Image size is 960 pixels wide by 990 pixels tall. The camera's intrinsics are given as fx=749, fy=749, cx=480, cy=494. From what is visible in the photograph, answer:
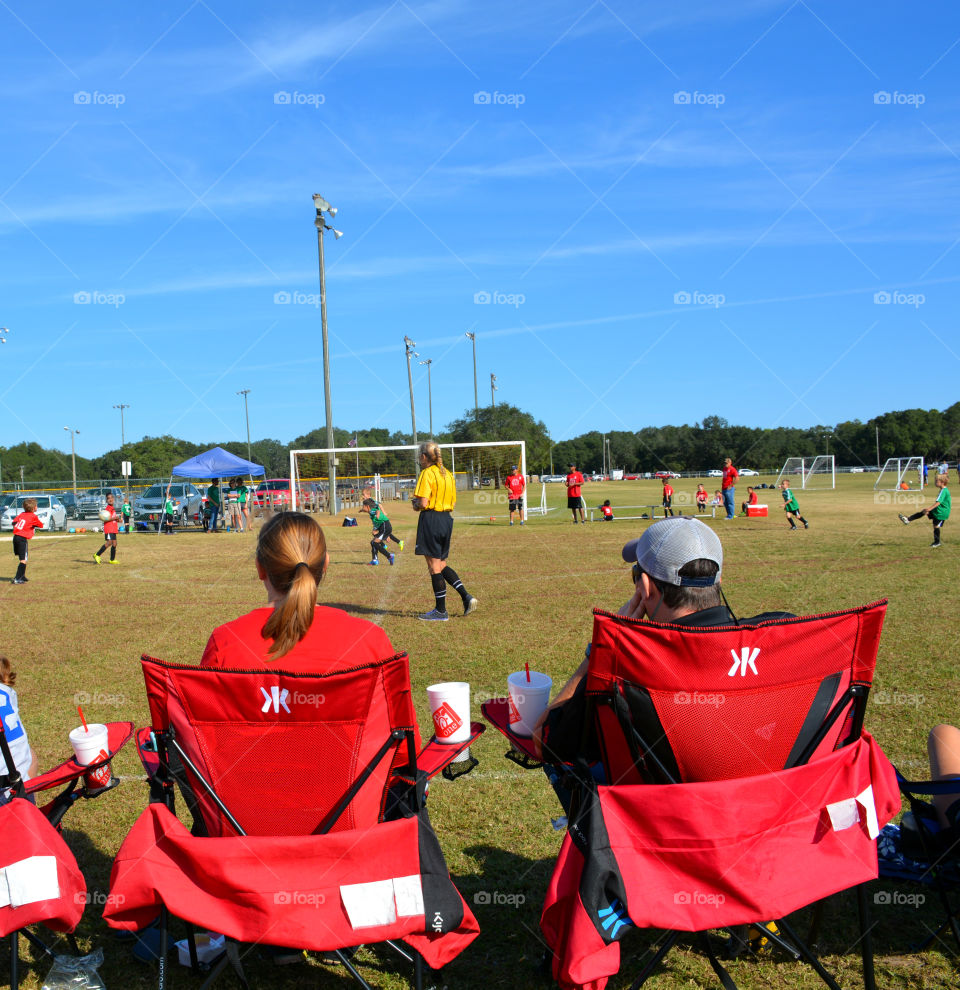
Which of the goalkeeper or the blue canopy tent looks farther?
the blue canopy tent

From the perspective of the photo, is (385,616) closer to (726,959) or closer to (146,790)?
(146,790)

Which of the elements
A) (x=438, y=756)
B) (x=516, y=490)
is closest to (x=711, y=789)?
(x=438, y=756)

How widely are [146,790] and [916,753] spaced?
4380 millimetres

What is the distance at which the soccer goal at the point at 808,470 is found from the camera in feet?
171

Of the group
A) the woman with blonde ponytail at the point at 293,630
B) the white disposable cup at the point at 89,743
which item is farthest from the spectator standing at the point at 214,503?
the woman with blonde ponytail at the point at 293,630

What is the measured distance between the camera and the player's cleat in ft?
28.2

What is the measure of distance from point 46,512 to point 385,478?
74.3 ft

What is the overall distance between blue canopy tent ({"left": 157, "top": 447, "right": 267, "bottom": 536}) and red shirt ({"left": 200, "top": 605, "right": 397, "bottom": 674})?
25.0 m

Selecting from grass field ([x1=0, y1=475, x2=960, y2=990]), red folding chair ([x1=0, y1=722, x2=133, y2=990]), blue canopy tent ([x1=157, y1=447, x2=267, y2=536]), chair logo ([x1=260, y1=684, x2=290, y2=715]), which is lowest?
grass field ([x1=0, y1=475, x2=960, y2=990])

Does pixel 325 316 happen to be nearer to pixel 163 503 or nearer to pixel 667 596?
pixel 163 503

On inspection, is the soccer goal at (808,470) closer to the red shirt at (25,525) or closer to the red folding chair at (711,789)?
the red shirt at (25,525)

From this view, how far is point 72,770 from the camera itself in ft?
9.12

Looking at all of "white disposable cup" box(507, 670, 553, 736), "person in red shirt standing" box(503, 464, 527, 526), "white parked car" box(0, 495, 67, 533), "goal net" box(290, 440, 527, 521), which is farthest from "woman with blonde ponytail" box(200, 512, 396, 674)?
"white parked car" box(0, 495, 67, 533)

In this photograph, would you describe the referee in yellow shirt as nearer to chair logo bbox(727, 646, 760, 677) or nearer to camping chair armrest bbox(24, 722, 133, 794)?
camping chair armrest bbox(24, 722, 133, 794)
